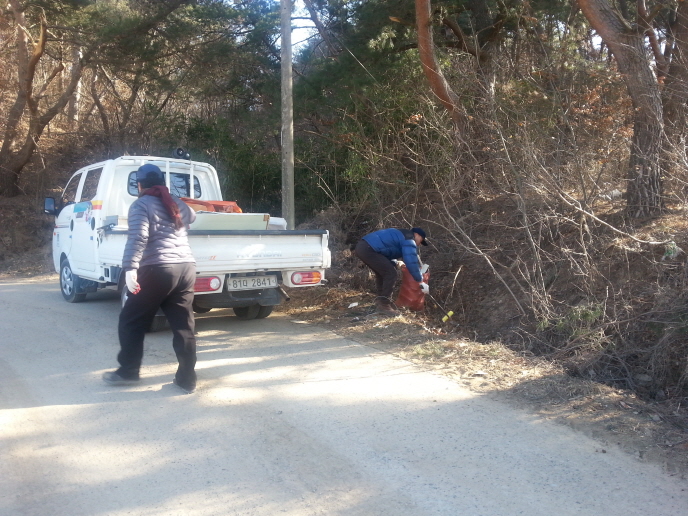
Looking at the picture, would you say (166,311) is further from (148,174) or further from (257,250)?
(257,250)

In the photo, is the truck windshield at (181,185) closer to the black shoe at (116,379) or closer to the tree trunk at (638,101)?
the black shoe at (116,379)

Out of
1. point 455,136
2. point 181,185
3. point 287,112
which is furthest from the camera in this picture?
point 287,112

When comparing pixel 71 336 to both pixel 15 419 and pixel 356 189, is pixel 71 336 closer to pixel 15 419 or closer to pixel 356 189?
pixel 15 419

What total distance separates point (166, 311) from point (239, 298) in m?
2.31

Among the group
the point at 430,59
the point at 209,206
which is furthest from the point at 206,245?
the point at 430,59

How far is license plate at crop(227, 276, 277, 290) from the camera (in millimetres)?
7398

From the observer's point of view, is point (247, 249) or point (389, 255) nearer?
point (247, 249)

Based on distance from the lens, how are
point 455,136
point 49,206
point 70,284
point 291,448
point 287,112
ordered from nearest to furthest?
point 291,448
point 455,136
point 49,206
point 70,284
point 287,112

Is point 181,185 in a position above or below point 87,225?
above

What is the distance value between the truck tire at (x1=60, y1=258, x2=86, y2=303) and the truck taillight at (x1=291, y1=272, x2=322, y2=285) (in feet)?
12.6

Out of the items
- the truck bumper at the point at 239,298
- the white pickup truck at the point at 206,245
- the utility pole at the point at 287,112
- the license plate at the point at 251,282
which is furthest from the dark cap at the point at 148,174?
the utility pole at the point at 287,112

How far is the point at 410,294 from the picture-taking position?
336 inches

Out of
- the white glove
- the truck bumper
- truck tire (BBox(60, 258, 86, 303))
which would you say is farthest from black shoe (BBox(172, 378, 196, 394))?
truck tire (BBox(60, 258, 86, 303))

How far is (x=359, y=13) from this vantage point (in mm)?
12438
